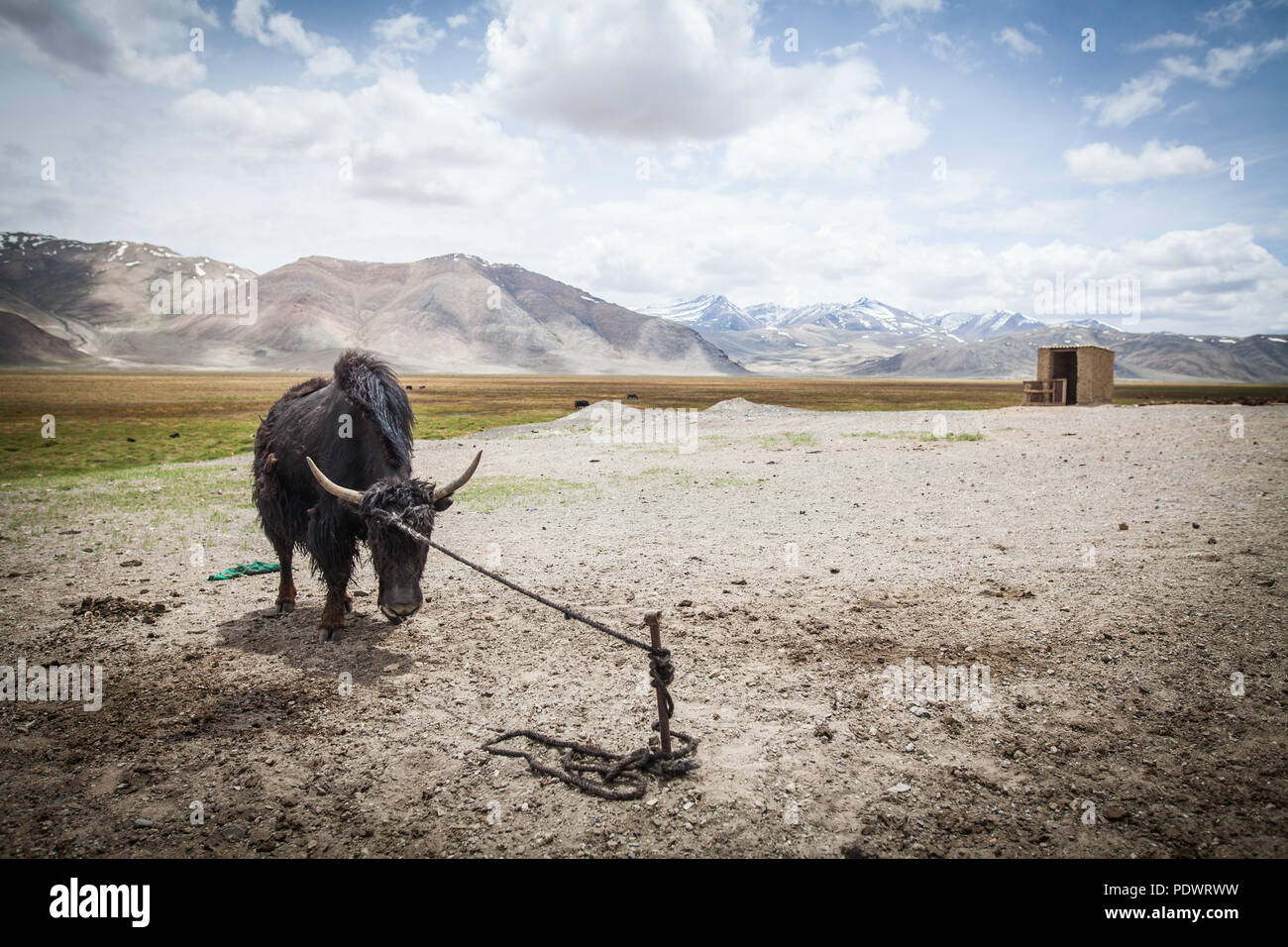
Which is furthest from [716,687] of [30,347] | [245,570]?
[30,347]

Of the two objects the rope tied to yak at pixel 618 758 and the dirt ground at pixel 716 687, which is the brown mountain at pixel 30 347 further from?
the rope tied to yak at pixel 618 758

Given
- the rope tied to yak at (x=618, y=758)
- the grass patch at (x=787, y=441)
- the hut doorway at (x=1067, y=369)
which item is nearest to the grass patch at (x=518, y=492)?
the grass patch at (x=787, y=441)

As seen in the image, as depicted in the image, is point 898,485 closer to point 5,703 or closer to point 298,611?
point 298,611

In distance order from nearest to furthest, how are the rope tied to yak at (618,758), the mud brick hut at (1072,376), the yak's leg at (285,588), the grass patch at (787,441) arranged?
the rope tied to yak at (618,758) → the yak's leg at (285,588) → the grass patch at (787,441) → the mud brick hut at (1072,376)

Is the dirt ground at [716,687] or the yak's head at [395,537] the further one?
the yak's head at [395,537]

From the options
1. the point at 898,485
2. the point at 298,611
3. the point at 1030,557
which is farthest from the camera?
the point at 898,485

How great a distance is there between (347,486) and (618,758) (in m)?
3.90

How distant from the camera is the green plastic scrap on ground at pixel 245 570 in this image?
8798mm

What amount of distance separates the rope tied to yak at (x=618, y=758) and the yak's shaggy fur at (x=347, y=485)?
1513 mm

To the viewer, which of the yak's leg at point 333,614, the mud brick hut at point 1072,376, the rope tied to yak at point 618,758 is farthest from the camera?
the mud brick hut at point 1072,376

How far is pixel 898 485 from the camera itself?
14.1 meters

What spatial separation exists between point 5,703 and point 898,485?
1401cm
